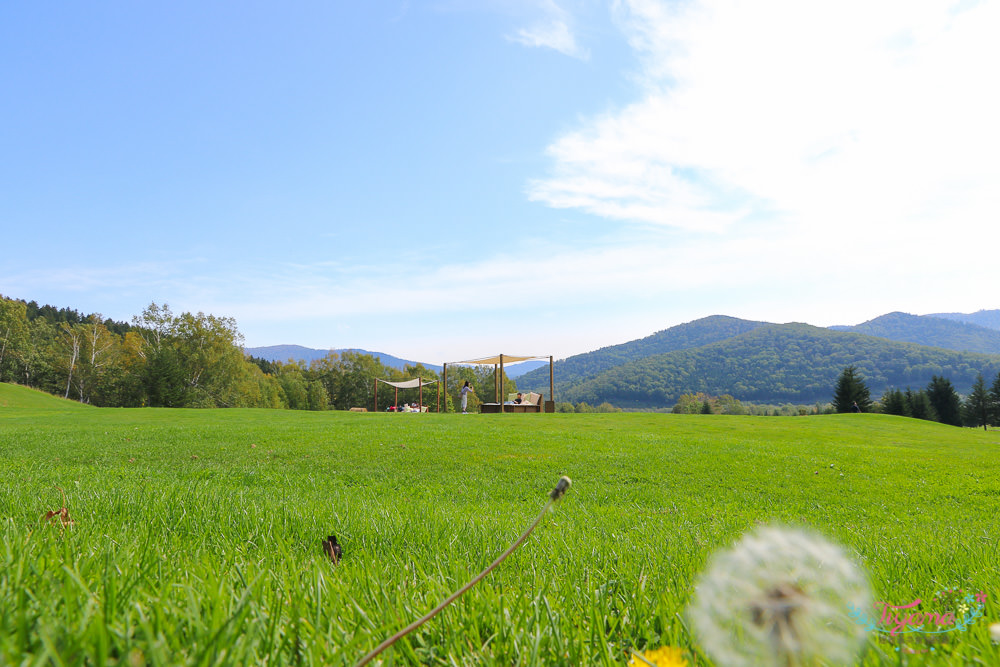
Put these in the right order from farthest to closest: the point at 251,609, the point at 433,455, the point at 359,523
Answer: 1. the point at 433,455
2. the point at 359,523
3. the point at 251,609

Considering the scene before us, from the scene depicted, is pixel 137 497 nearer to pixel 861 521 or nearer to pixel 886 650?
pixel 886 650

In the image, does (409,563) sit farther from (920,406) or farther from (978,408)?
(978,408)

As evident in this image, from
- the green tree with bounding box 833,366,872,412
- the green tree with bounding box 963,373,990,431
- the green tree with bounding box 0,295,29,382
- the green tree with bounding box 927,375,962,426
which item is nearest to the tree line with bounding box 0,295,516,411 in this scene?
the green tree with bounding box 0,295,29,382

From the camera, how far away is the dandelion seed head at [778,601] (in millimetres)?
583

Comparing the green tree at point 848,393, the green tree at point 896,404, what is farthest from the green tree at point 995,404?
the green tree at point 848,393

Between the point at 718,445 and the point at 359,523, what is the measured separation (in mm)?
10991

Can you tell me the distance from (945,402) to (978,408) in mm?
11629

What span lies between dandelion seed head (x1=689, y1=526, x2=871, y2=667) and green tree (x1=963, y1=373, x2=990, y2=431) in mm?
102143

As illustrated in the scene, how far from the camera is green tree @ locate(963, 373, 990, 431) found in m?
78.0

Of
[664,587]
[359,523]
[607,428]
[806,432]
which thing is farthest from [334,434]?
[806,432]

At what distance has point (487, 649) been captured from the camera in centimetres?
103

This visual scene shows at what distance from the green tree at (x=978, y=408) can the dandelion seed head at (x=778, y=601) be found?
102143 millimetres

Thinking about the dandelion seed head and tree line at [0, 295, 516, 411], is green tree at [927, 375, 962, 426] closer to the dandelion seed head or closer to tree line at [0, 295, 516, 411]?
tree line at [0, 295, 516, 411]

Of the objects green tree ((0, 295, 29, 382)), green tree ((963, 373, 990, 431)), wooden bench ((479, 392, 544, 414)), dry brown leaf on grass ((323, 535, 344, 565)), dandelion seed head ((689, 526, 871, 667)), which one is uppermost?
green tree ((0, 295, 29, 382))
